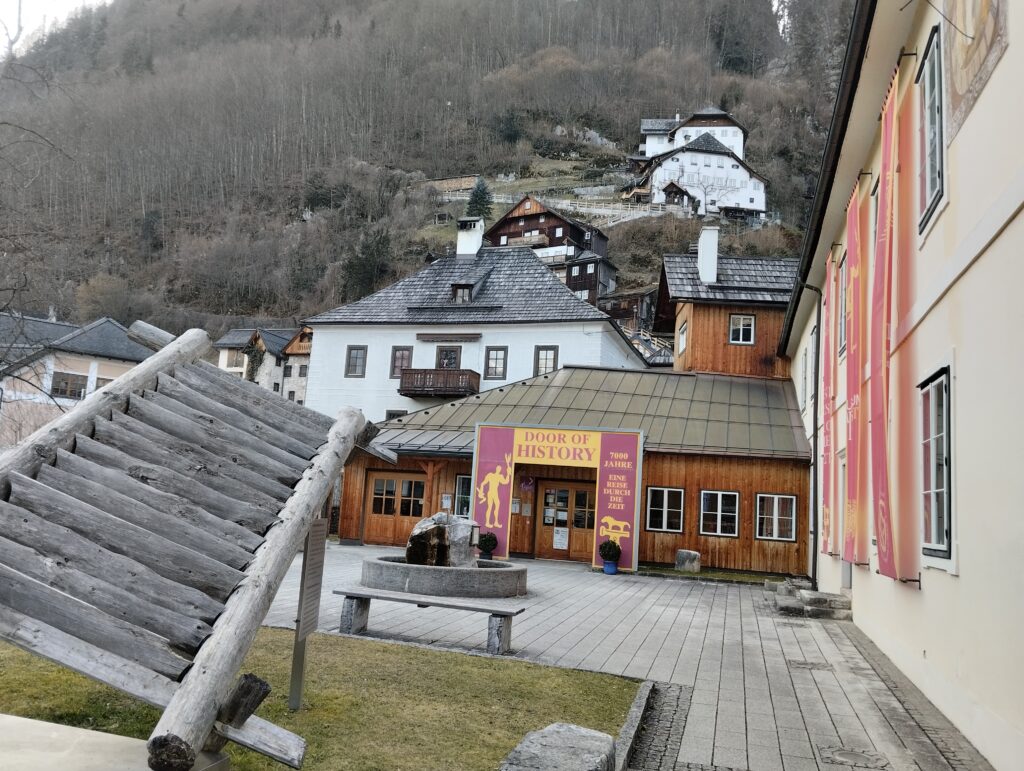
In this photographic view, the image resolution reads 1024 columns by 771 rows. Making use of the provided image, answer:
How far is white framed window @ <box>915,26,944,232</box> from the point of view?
702cm

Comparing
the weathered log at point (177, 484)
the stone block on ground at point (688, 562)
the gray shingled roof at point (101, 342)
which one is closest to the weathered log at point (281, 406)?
the weathered log at point (177, 484)

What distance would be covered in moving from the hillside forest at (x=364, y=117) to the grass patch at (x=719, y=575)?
50089 millimetres

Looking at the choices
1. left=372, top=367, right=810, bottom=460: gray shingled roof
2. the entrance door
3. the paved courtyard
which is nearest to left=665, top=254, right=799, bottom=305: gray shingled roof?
left=372, top=367, right=810, bottom=460: gray shingled roof

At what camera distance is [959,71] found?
6219 mm

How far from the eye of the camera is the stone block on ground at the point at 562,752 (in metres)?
3.56

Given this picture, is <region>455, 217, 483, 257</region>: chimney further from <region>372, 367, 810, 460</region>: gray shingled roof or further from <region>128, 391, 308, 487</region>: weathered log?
<region>128, 391, 308, 487</region>: weathered log

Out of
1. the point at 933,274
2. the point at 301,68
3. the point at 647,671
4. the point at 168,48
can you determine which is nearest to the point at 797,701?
the point at 647,671

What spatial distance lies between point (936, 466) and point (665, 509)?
13302 mm

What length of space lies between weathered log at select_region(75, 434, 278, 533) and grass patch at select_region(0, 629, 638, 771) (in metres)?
1.58

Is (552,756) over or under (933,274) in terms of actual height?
under

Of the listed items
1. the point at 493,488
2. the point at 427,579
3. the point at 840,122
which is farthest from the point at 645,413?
the point at 840,122

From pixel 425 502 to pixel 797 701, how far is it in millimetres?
15723

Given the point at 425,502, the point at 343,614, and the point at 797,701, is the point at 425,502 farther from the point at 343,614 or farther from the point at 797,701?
the point at 797,701

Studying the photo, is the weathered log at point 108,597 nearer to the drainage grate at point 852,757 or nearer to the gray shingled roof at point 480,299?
the drainage grate at point 852,757
